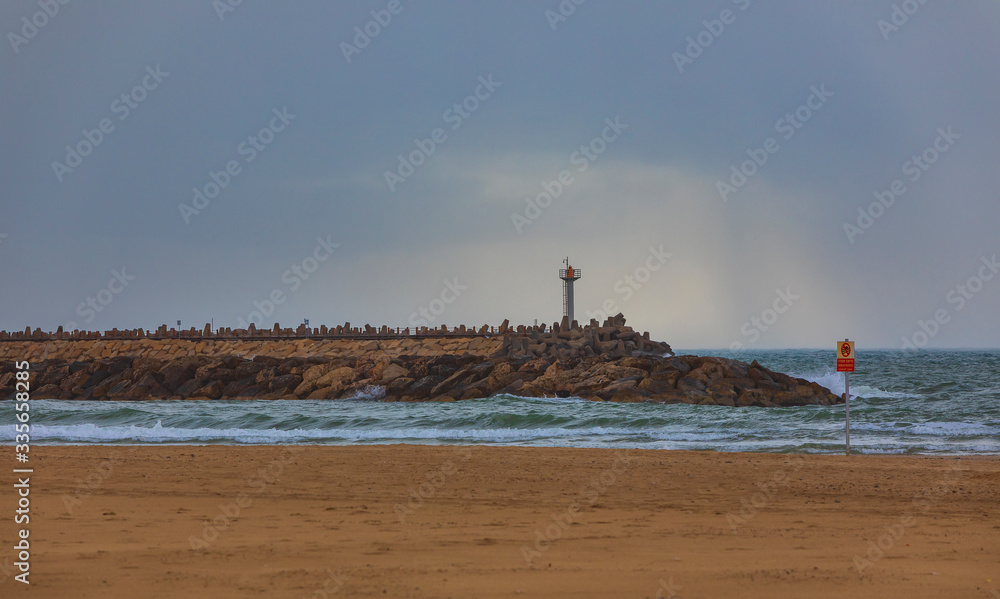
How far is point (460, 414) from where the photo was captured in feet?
73.2

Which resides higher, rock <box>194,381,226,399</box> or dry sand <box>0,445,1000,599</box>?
rock <box>194,381,226,399</box>

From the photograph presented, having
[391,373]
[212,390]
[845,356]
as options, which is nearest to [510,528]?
[845,356]

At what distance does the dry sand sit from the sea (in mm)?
3734

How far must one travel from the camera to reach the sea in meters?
16.6

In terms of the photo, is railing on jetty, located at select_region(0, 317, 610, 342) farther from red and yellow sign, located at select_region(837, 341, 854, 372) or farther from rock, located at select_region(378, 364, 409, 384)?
red and yellow sign, located at select_region(837, 341, 854, 372)

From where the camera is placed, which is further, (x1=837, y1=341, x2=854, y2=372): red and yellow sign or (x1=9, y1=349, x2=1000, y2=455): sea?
(x1=9, y1=349, x2=1000, y2=455): sea

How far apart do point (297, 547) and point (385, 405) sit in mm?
20201

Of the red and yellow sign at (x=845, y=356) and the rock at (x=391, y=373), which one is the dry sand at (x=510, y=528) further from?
the rock at (x=391, y=373)

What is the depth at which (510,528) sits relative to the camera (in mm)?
A: 7727

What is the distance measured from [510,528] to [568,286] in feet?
115

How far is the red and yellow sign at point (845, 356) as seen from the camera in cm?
1432

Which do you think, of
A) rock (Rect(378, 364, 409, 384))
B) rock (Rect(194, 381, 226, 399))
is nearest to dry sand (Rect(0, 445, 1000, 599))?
rock (Rect(378, 364, 409, 384))

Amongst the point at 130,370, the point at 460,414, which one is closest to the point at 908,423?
the point at 460,414

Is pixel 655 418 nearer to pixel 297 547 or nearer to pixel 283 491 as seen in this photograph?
pixel 283 491
